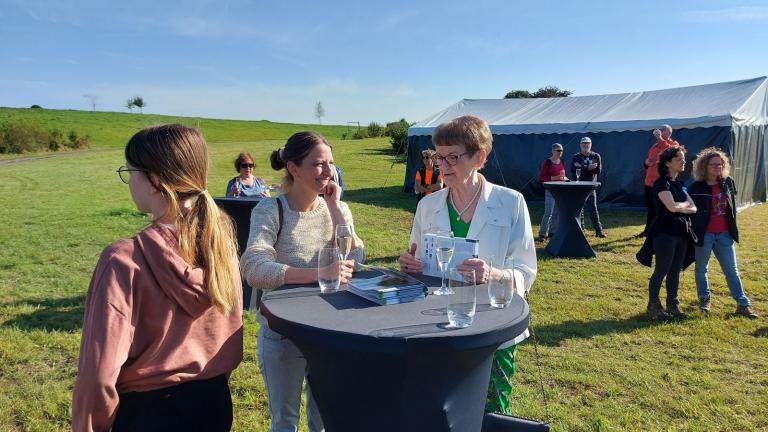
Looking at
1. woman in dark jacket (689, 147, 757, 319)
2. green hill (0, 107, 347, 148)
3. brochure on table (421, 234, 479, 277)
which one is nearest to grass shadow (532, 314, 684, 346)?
woman in dark jacket (689, 147, 757, 319)

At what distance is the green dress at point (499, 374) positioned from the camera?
8.62ft

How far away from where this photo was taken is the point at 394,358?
5.63ft

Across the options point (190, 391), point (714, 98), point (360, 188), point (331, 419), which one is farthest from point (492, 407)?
point (360, 188)

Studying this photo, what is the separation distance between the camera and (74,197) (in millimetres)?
16734

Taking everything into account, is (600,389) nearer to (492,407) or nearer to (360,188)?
(492,407)

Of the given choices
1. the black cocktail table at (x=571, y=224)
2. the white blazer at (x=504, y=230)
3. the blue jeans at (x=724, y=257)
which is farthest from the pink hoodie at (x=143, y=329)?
the black cocktail table at (x=571, y=224)

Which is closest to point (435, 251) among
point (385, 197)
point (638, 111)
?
point (638, 111)

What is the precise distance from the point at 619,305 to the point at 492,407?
13.3 feet

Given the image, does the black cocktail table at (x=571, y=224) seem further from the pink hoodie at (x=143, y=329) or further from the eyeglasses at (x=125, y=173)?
the eyeglasses at (x=125, y=173)

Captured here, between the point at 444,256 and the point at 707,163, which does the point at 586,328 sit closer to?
the point at 707,163

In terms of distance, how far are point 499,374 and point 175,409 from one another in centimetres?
156

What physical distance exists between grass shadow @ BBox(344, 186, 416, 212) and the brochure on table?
36.9 feet

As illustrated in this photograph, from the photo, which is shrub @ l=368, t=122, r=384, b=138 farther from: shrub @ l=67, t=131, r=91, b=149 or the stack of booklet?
the stack of booklet

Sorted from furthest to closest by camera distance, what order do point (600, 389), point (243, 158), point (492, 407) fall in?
point (243, 158), point (600, 389), point (492, 407)
